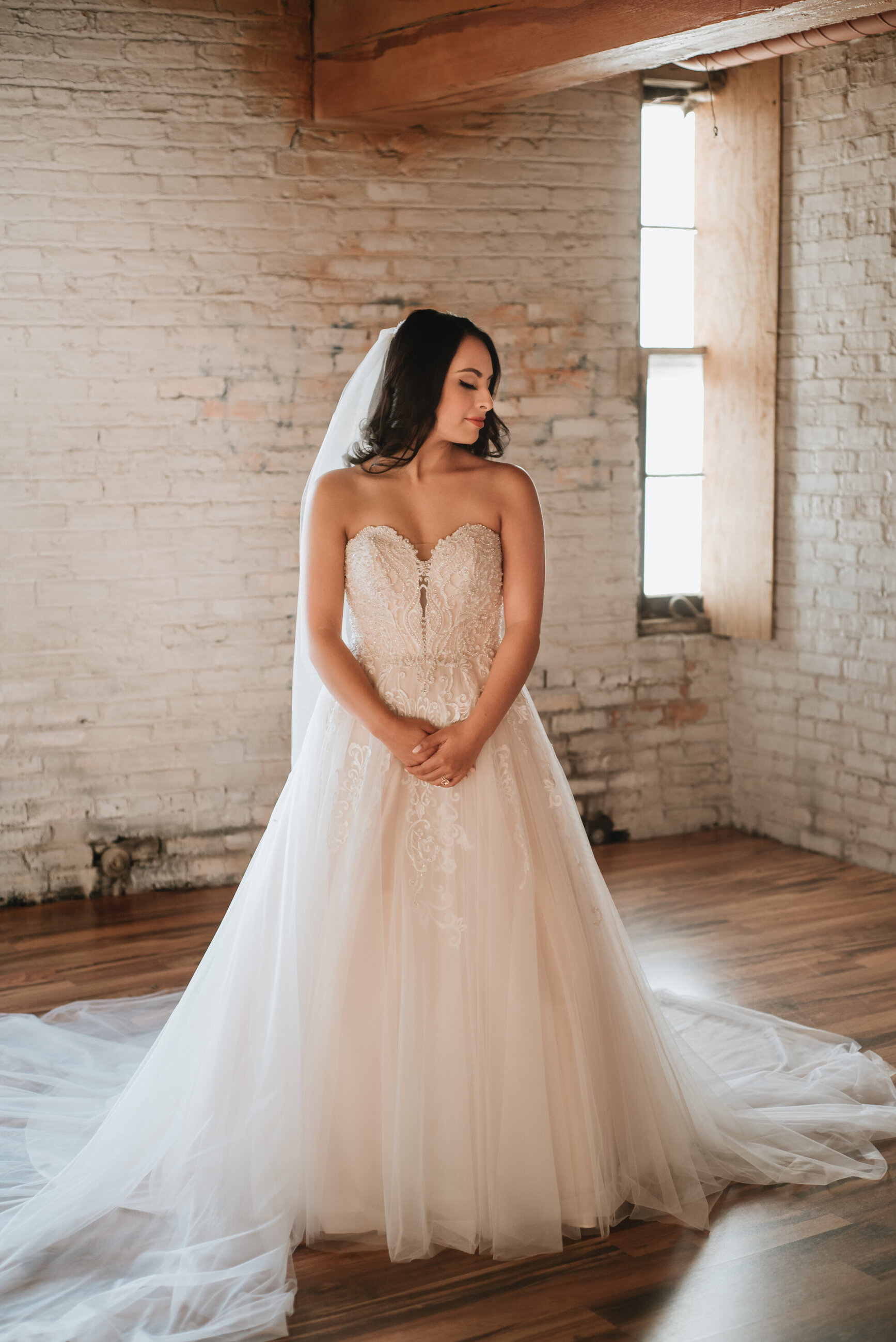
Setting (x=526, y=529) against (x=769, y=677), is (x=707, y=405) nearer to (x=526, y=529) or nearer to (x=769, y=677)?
(x=769, y=677)

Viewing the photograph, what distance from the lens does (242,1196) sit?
8.23 ft

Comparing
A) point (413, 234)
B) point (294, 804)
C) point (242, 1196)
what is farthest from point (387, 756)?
point (413, 234)

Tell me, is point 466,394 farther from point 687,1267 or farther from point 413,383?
point 687,1267

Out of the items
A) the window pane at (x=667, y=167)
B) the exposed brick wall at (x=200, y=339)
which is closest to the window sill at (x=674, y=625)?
the exposed brick wall at (x=200, y=339)

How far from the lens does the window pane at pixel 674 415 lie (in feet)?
17.9

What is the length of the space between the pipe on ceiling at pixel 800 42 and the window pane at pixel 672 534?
161 cm

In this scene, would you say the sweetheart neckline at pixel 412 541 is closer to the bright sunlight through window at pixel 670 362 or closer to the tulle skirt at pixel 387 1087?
the tulle skirt at pixel 387 1087

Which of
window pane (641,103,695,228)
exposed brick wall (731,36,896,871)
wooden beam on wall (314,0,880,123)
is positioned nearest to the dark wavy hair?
wooden beam on wall (314,0,880,123)

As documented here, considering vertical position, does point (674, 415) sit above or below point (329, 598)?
above

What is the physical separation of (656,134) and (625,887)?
306 cm

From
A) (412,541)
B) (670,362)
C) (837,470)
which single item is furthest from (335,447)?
(670,362)

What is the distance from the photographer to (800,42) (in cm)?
436

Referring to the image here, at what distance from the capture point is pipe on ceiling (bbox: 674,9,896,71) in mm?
3840

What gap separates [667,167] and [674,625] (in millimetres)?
1901
